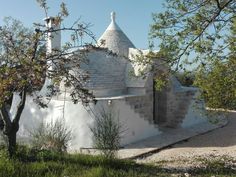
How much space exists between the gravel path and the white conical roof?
567 centimetres

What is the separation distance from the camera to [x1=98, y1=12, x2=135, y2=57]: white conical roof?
17625 mm

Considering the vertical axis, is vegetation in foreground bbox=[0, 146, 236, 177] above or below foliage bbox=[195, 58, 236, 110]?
below

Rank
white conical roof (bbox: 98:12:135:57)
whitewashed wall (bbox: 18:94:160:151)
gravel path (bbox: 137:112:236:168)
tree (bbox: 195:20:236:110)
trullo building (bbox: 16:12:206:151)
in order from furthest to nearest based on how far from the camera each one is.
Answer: white conical roof (bbox: 98:12:135:57)
trullo building (bbox: 16:12:206:151)
whitewashed wall (bbox: 18:94:160:151)
gravel path (bbox: 137:112:236:168)
tree (bbox: 195:20:236:110)

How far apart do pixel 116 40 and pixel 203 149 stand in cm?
744

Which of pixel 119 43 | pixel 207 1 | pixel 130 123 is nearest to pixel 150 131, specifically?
pixel 130 123

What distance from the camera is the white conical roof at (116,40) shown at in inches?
694

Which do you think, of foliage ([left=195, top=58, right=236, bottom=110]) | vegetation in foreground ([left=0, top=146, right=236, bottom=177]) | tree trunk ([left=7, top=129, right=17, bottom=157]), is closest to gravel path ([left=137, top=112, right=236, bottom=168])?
foliage ([left=195, top=58, right=236, bottom=110])

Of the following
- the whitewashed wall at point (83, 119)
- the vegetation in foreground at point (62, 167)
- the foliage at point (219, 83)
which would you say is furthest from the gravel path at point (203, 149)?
the vegetation in foreground at point (62, 167)

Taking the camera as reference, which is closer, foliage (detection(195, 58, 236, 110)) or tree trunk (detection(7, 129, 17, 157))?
foliage (detection(195, 58, 236, 110))

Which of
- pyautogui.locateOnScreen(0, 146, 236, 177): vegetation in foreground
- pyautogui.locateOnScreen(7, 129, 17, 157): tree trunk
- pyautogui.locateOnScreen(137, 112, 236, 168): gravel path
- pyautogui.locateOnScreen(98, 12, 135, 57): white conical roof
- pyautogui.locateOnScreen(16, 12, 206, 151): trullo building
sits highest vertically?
pyautogui.locateOnScreen(98, 12, 135, 57): white conical roof

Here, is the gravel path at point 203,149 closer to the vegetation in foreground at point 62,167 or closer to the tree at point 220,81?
the tree at point 220,81

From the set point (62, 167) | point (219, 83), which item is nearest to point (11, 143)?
point (62, 167)

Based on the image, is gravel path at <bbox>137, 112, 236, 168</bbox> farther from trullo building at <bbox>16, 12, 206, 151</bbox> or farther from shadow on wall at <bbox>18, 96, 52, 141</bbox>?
shadow on wall at <bbox>18, 96, 52, 141</bbox>

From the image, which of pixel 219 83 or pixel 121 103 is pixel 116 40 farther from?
pixel 219 83
